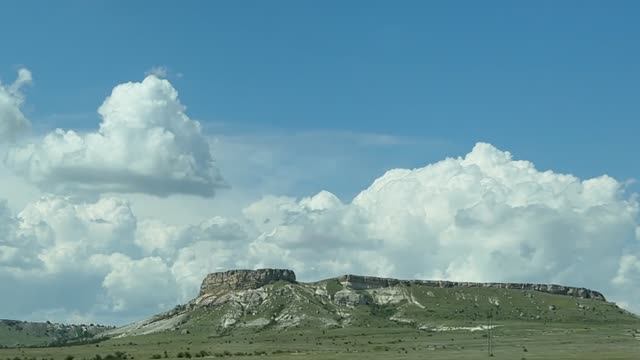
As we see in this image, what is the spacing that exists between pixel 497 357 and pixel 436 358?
11.5 metres

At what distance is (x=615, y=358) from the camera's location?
156 m

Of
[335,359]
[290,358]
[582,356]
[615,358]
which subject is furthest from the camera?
[290,358]

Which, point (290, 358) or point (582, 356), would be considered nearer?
point (582, 356)

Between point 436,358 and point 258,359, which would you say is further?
point 258,359

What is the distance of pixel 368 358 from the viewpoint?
181 m

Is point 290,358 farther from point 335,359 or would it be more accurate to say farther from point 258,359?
point 335,359

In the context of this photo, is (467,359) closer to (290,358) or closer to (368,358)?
(368,358)

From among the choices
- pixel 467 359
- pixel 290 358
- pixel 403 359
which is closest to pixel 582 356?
pixel 467 359

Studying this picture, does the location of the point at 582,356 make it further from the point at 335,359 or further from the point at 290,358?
the point at 290,358

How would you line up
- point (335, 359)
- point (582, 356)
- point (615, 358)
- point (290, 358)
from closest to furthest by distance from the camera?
1. point (615, 358)
2. point (582, 356)
3. point (335, 359)
4. point (290, 358)

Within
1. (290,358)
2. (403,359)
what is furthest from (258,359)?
(403,359)

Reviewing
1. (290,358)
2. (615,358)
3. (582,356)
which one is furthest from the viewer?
(290,358)

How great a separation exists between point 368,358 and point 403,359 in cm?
1302

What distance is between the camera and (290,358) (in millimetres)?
195875
